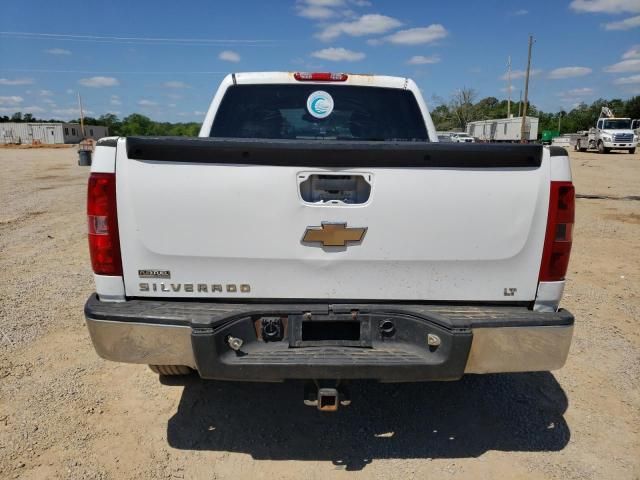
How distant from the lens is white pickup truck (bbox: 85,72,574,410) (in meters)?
2.32

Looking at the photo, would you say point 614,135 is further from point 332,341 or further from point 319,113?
point 332,341

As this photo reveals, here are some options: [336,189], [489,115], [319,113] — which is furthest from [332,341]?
[489,115]

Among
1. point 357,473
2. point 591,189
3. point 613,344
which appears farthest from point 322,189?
point 591,189

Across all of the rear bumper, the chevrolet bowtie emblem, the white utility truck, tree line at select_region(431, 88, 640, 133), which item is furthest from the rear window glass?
tree line at select_region(431, 88, 640, 133)

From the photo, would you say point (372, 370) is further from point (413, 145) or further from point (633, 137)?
point (633, 137)

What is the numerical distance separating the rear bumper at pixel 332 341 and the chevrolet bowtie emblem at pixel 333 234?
322 mm

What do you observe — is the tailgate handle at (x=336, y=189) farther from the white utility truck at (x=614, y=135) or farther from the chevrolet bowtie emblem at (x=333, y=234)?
the white utility truck at (x=614, y=135)

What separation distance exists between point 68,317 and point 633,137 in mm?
38632

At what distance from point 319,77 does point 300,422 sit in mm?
2759

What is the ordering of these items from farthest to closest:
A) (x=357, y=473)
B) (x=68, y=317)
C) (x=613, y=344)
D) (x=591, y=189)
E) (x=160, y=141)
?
(x=591, y=189) < (x=68, y=317) < (x=613, y=344) < (x=357, y=473) < (x=160, y=141)

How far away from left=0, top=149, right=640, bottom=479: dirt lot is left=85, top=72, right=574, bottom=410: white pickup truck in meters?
0.67

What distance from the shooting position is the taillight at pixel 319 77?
4.22m

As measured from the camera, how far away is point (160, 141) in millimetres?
2260

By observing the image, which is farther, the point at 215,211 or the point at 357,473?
the point at 357,473
